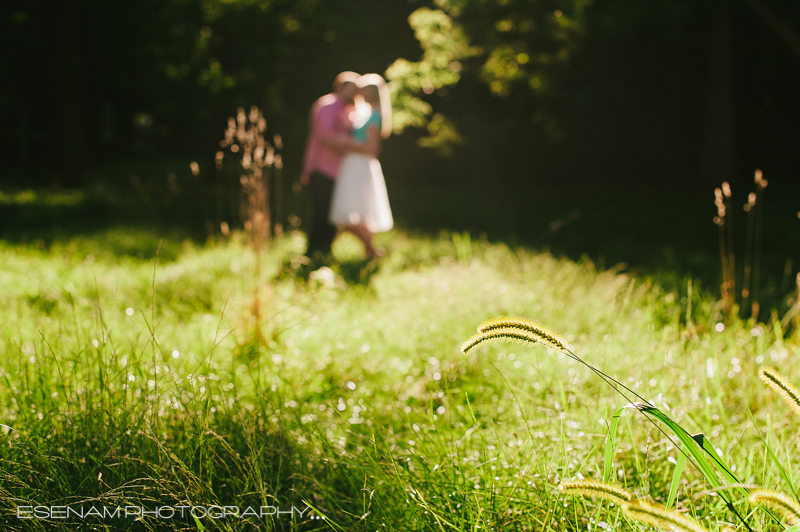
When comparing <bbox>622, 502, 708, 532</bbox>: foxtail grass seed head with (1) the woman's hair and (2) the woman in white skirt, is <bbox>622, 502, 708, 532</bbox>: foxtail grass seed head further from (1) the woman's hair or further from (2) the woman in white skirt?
(1) the woman's hair

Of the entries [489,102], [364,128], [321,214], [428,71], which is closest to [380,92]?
[364,128]

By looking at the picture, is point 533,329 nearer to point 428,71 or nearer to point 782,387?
point 782,387

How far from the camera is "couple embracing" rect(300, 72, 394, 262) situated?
5.38 metres

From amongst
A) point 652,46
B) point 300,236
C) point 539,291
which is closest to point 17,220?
point 300,236

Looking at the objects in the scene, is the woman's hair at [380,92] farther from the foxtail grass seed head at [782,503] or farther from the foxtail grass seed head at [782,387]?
the foxtail grass seed head at [782,503]

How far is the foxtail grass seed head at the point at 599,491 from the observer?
0.79m

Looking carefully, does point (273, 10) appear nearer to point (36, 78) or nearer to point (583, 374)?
point (36, 78)

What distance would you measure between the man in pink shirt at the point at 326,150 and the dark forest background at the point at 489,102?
3.83ft

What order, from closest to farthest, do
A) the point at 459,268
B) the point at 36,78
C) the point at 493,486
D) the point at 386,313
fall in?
the point at 493,486, the point at 386,313, the point at 459,268, the point at 36,78

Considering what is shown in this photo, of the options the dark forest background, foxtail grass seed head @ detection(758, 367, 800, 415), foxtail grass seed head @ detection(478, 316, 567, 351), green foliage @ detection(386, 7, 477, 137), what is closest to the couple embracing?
the dark forest background

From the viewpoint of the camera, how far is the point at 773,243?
6.44 m

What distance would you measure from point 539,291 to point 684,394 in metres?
1.68

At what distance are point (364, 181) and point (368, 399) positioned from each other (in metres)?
3.40

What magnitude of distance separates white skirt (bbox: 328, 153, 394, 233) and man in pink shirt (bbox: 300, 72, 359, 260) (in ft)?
0.68
